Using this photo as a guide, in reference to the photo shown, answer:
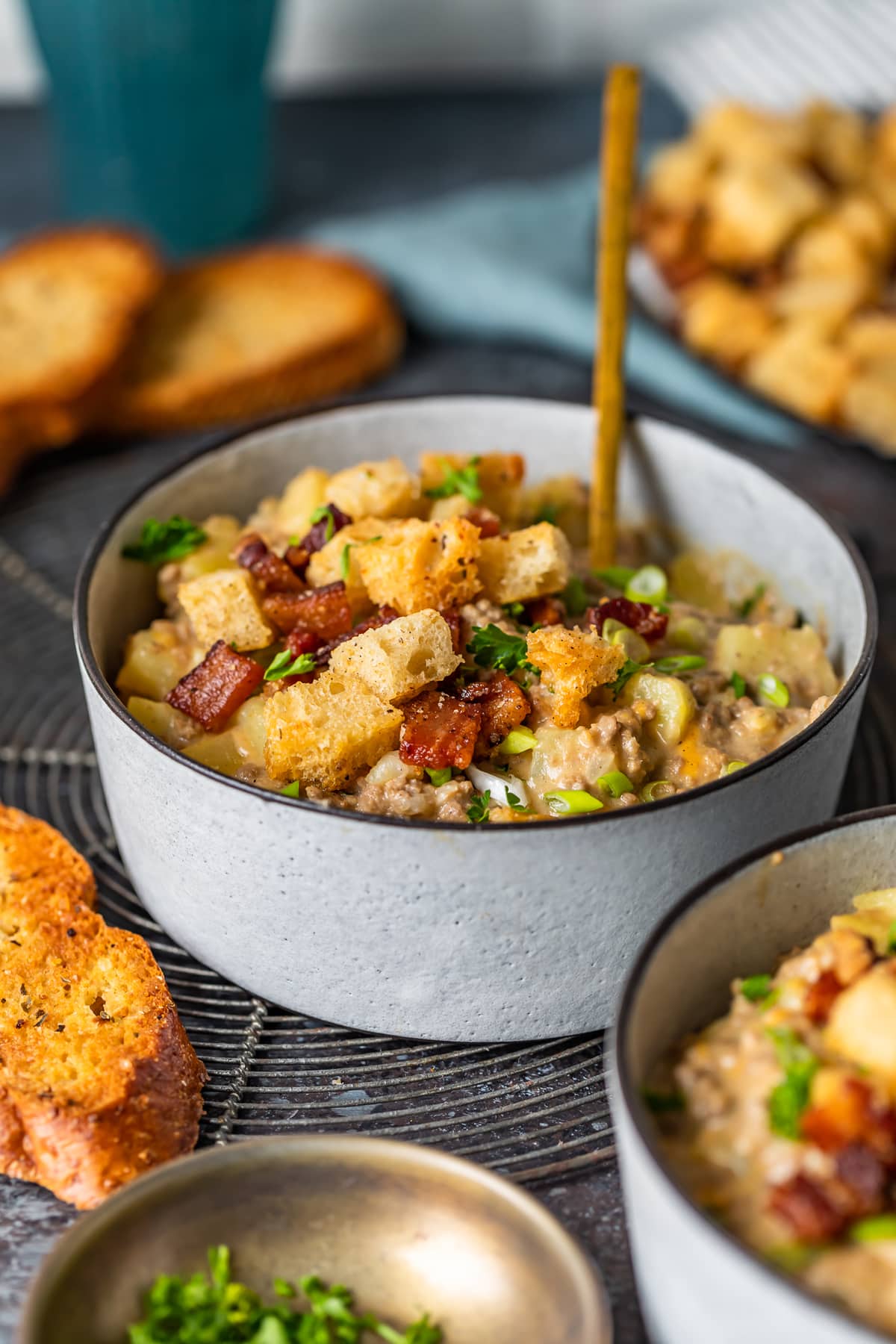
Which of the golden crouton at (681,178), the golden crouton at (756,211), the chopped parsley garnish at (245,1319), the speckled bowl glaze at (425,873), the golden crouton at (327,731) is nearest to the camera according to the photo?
the chopped parsley garnish at (245,1319)

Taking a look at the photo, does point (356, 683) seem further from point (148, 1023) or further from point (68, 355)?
point (68, 355)

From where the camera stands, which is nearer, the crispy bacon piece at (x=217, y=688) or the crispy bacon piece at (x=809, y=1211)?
the crispy bacon piece at (x=809, y=1211)

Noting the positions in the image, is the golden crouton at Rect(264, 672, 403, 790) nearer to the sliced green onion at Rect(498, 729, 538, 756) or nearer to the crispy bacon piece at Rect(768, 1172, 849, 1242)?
the sliced green onion at Rect(498, 729, 538, 756)

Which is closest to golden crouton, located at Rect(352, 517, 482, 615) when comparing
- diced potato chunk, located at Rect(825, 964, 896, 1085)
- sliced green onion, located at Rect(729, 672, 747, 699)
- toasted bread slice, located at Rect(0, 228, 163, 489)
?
sliced green onion, located at Rect(729, 672, 747, 699)

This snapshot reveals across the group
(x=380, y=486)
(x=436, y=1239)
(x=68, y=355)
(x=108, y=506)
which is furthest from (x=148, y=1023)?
(x=68, y=355)

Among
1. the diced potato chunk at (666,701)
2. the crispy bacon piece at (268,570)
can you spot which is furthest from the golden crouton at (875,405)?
the crispy bacon piece at (268,570)

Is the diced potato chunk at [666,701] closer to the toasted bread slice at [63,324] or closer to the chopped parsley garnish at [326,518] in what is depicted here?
the chopped parsley garnish at [326,518]
